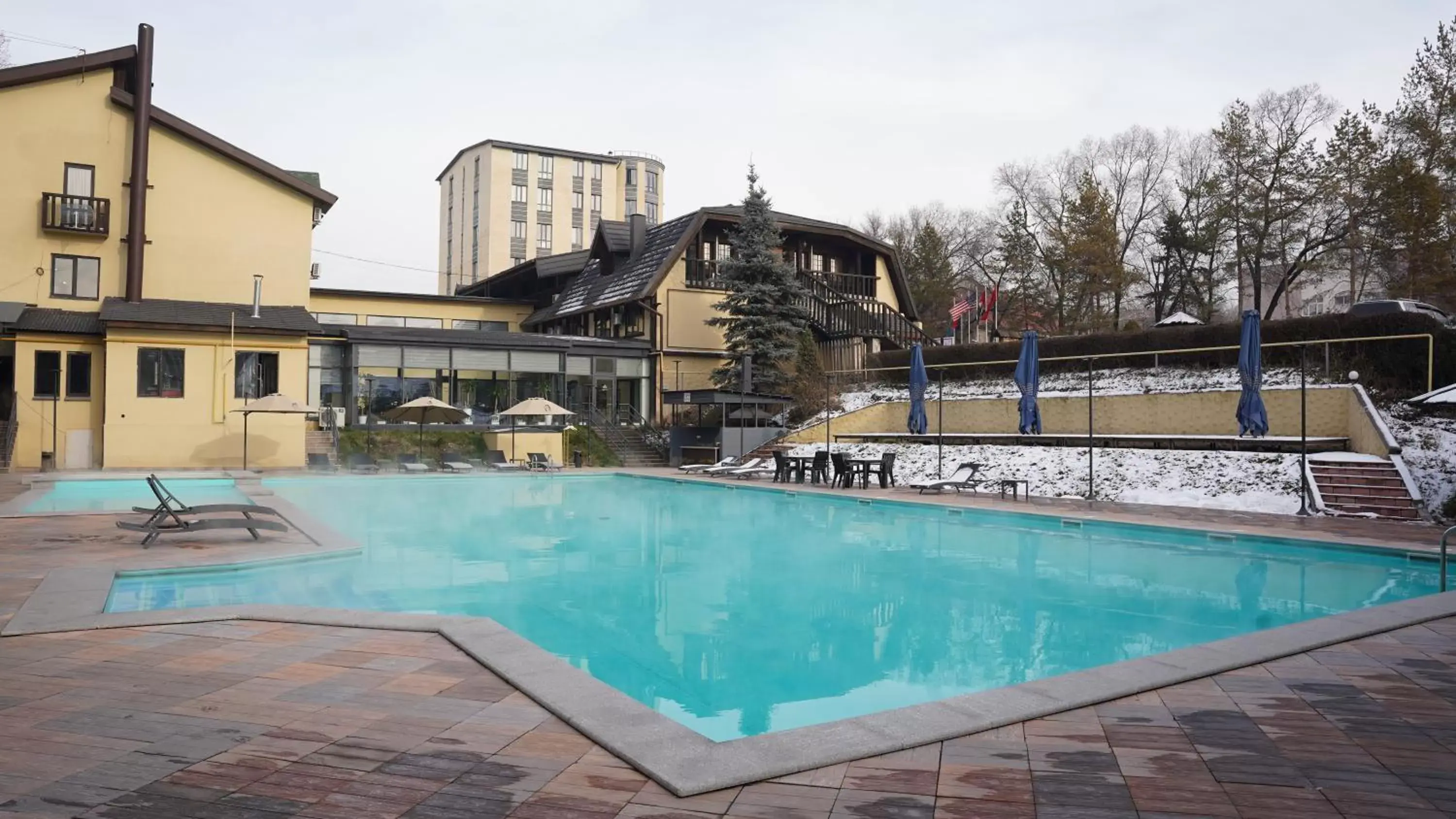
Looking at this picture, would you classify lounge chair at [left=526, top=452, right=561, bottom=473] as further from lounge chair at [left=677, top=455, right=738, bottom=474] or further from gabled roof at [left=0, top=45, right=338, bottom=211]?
gabled roof at [left=0, top=45, right=338, bottom=211]

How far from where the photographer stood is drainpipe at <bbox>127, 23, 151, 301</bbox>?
21906 mm

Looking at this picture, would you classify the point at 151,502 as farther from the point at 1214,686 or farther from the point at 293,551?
the point at 1214,686

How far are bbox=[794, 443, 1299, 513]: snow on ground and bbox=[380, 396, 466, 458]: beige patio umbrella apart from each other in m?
11.6

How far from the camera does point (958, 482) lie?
16844mm

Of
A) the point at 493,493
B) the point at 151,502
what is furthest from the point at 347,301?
the point at 151,502

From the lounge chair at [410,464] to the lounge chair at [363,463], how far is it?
0.57 metres

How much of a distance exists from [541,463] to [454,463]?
2.22 meters

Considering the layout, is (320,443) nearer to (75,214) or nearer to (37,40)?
(75,214)

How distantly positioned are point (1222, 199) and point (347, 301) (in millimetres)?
31520

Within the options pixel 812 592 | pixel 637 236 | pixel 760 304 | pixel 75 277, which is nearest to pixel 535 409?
pixel 760 304

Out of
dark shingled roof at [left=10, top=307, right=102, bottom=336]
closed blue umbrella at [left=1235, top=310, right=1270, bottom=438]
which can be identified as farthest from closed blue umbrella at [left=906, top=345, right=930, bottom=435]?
dark shingled roof at [left=10, top=307, right=102, bottom=336]

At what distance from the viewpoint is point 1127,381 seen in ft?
72.8

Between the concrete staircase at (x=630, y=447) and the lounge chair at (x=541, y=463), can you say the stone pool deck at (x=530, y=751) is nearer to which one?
the lounge chair at (x=541, y=463)

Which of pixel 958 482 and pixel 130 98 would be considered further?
pixel 130 98
